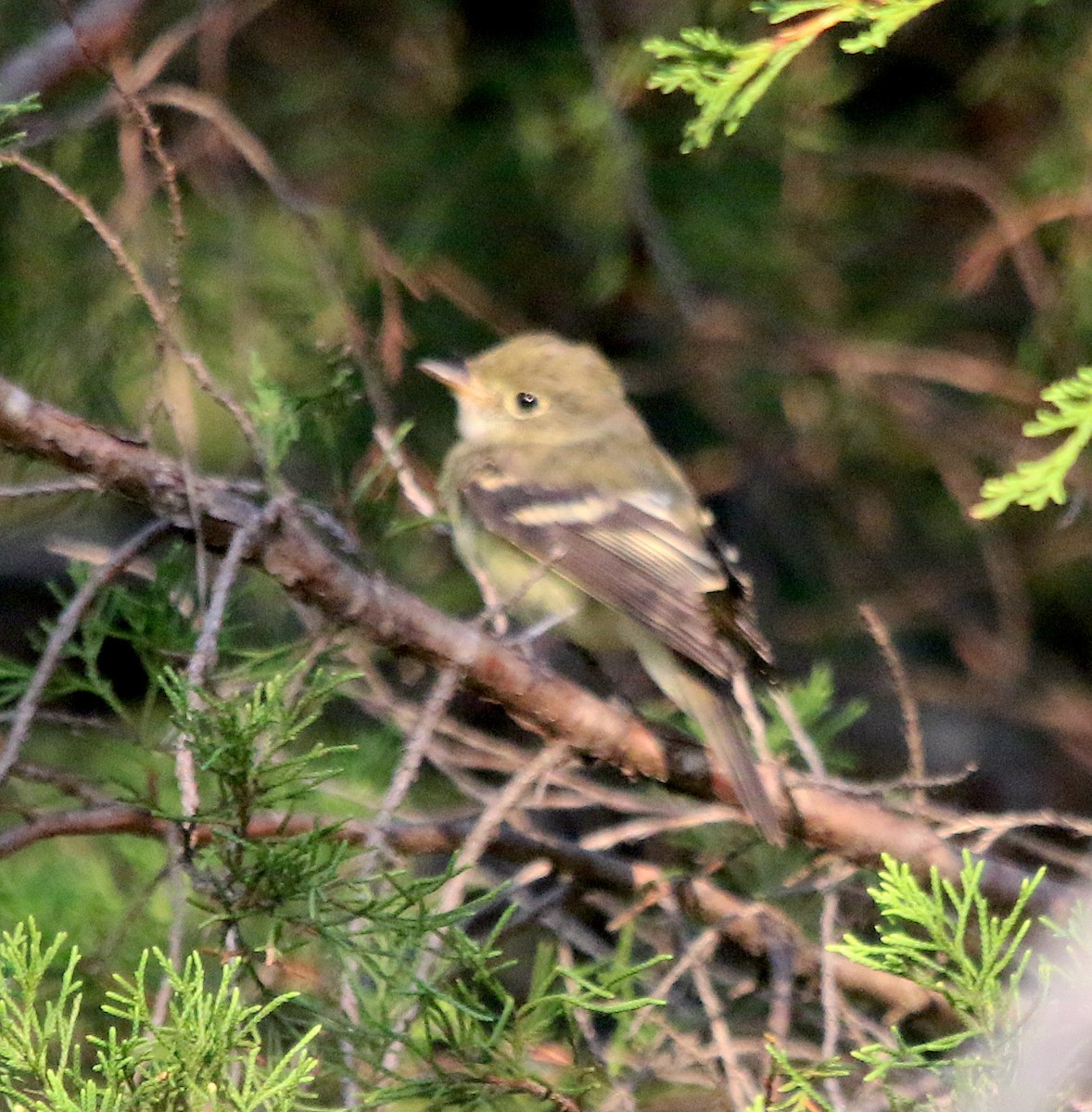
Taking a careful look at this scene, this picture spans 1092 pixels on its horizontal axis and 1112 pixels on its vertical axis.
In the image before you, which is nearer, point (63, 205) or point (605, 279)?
point (63, 205)

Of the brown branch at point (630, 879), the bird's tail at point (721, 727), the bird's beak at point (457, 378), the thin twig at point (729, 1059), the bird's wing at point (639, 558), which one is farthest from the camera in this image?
the bird's beak at point (457, 378)

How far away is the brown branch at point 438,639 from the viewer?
2.29m

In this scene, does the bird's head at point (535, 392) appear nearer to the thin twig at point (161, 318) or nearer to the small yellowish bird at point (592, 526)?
the small yellowish bird at point (592, 526)

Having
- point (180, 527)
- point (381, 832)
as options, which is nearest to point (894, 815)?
point (381, 832)

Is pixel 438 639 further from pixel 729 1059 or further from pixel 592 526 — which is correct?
pixel 592 526

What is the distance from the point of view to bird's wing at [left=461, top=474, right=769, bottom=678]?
11.1ft

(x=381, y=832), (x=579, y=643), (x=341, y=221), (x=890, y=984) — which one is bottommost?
(x=890, y=984)

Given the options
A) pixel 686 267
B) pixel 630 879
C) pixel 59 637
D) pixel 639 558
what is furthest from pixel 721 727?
pixel 686 267

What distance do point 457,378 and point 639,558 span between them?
31.6 inches

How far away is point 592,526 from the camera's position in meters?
3.78

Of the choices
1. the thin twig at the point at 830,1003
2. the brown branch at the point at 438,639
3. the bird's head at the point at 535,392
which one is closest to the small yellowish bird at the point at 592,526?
the bird's head at the point at 535,392

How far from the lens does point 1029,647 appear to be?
206 inches

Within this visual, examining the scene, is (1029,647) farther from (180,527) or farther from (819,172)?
(180,527)

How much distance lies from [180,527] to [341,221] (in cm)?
201
